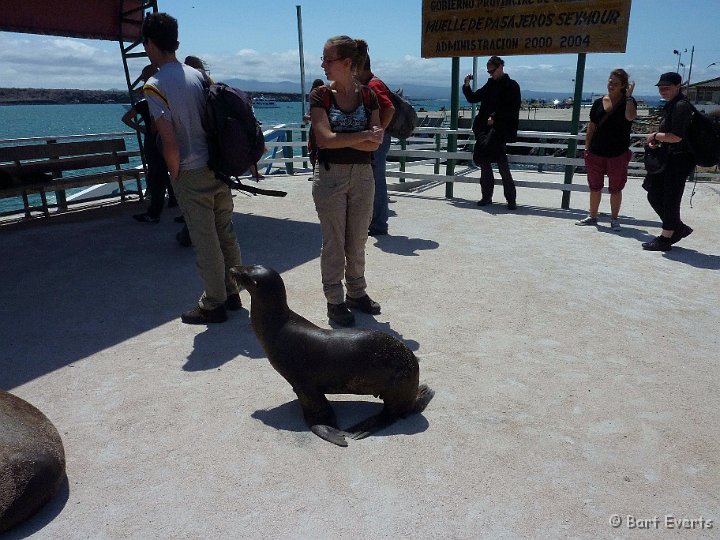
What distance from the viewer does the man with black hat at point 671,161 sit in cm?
563

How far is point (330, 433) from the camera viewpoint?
2918 millimetres

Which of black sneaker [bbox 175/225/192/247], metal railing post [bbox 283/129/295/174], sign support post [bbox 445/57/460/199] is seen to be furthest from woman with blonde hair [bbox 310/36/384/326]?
metal railing post [bbox 283/129/295/174]

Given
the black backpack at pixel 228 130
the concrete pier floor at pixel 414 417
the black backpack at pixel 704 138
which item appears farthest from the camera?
the black backpack at pixel 704 138

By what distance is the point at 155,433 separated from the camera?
3.00 metres

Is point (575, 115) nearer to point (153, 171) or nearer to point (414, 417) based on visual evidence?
point (153, 171)

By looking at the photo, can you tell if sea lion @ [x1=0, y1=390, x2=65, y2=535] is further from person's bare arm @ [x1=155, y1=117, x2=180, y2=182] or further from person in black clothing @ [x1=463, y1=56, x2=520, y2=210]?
person in black clothing @ [x1=463, y1=56, x2=520, y2=210]

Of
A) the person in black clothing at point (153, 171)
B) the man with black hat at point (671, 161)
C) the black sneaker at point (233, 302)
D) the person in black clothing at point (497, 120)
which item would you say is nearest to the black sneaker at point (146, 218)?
the person in black clothing at point (153, 171)

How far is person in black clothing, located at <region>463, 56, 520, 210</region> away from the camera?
7.92 meters

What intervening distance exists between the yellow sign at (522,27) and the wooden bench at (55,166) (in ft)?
17.7

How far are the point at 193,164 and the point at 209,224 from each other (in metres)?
0.47

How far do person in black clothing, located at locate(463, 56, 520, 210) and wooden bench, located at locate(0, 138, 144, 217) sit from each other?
18.4 ft

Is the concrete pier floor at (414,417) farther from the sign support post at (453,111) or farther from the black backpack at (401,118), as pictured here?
the sign support post at (453,111)

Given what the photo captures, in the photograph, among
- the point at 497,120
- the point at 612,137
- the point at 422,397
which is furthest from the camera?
the point at 497,120

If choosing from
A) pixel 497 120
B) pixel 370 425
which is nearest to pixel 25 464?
pixel 370 425
